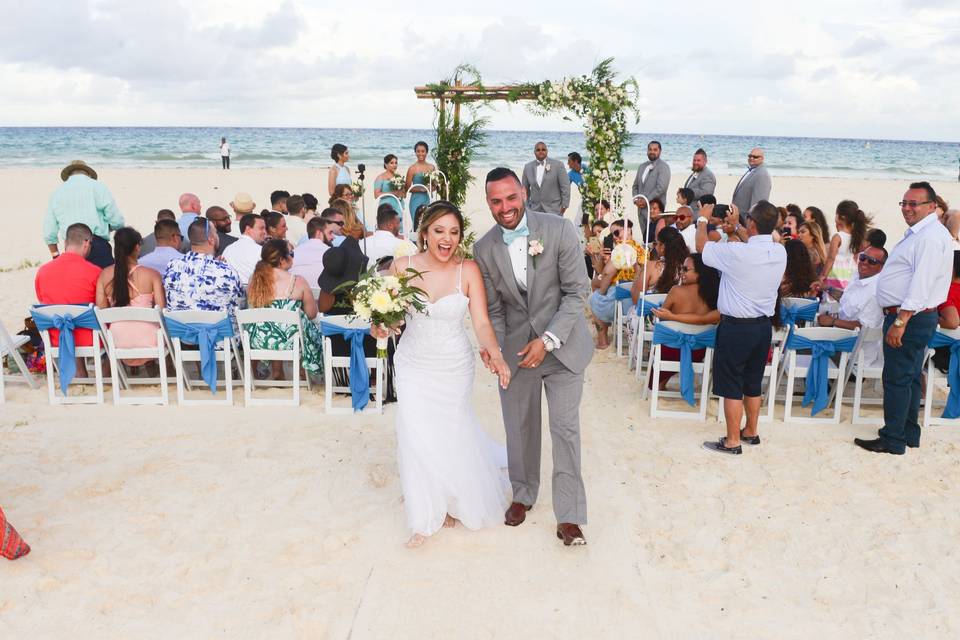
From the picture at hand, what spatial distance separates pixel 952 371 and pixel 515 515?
3.84 meters

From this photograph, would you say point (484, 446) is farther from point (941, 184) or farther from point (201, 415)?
point (941, 184)

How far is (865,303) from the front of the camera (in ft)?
18.9

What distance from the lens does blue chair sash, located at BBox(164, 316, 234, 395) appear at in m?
5.95

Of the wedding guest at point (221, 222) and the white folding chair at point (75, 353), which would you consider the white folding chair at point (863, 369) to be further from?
the wedding guest at point (221, 222)

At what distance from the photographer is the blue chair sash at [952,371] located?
5.48 metres

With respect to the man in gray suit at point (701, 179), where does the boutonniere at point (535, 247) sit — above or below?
below

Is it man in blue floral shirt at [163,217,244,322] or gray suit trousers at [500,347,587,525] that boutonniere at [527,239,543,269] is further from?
man in blue floral shirt at [163,217,244,322]

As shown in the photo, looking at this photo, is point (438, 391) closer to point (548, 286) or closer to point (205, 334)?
point (548, 286)

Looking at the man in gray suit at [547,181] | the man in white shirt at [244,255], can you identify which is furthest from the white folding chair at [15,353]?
the man in gray suit at [547,181]

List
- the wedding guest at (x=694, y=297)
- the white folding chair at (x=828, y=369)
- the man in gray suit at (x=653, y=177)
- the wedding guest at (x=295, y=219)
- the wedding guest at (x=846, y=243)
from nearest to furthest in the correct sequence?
1. the white folding chair at (x=828, y=369)
2. the wedding guest at (x=694, y=297)
3. the wedding guest at (x=846, y=243)
4. the wedding guest at (x=295, y=219)
5. the man in gray suit at (x=653, y=177)

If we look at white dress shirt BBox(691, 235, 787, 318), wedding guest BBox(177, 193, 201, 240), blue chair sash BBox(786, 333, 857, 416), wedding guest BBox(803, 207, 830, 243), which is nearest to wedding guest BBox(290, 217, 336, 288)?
wedding guest BBox(177, 193, 201, 240)

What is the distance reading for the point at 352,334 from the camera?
18.9 feet

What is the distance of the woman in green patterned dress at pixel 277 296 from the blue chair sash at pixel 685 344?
9.78 ft

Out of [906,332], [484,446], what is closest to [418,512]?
[484,446]
